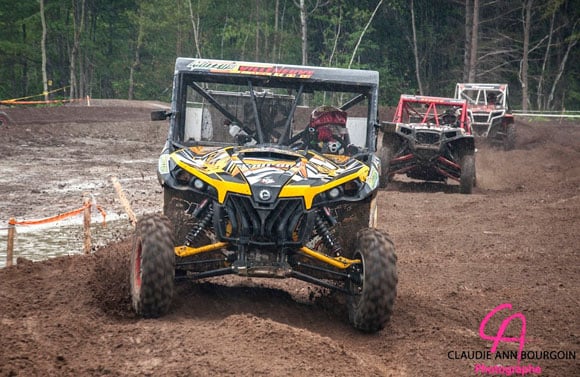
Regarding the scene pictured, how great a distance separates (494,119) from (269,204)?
71.5 feet

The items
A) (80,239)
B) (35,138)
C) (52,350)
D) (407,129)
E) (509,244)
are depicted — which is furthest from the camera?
(35,138)

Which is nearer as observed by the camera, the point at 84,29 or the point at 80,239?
the point at 80,239

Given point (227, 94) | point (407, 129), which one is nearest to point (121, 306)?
point (227, 94)

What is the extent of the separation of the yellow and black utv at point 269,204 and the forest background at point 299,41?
1598 inches

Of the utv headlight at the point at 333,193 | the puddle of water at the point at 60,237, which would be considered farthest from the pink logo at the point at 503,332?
the puddle of water at the point at 60,237

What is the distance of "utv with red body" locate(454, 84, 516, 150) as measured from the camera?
2727cm

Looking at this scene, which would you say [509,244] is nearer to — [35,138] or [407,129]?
[407,129]

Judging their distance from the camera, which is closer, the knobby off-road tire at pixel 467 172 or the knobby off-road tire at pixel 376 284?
the knobby off-road tire at pixel 376 284

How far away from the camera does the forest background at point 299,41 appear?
52969 millimetres

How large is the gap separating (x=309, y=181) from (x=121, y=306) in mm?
1832

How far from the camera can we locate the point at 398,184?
19.8m

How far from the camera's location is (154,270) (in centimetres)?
644

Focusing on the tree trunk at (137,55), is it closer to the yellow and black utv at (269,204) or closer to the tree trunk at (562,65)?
the tree trunk at (562,65)

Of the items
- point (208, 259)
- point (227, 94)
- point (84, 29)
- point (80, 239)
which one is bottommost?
point (80, 239)
